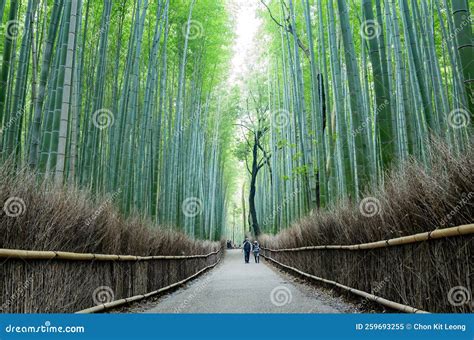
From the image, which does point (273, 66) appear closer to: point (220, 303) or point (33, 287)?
point (220, 303)

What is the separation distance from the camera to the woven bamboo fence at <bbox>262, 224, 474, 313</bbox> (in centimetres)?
211

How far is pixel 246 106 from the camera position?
18828 mm

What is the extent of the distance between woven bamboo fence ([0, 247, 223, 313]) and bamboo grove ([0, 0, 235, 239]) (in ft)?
2.00

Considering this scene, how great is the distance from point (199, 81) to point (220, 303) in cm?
781

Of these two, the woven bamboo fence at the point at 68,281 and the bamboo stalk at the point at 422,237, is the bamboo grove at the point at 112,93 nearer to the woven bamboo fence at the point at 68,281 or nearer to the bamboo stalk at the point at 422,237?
the woven bamboo fence at the point at 68,281

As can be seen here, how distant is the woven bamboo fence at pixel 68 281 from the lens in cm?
234

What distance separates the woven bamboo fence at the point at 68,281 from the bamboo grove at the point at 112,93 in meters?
0.61

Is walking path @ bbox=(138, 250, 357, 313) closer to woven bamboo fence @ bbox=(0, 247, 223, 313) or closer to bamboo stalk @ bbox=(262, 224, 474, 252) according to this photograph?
woven bamboo fence @ bbox=(0, 247, 223, 313)

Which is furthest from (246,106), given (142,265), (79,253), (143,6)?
(79,253)

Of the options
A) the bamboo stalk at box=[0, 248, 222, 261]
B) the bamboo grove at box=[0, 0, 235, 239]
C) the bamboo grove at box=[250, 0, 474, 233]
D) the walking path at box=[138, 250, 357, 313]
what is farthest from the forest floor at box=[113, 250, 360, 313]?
the bamboo grove at box=[0, 0, 235, 239]

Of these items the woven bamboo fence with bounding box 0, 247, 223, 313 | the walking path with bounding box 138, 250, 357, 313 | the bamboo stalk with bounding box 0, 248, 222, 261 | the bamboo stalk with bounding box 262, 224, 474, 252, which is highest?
the bamboo stalk with bounding box 262, 224, 474, 252

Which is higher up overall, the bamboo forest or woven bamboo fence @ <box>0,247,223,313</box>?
the bamboo forest

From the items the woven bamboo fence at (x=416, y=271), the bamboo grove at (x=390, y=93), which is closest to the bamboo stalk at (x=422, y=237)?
the woven bamboo fence at (x=416, y=271)

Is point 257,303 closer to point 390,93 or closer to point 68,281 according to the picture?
point 68,281
